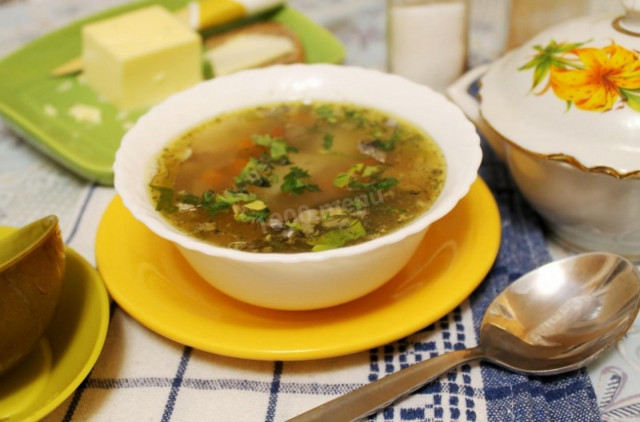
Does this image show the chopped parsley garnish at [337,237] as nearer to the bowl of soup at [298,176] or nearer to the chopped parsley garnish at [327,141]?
the bowl of soup at [298,176]

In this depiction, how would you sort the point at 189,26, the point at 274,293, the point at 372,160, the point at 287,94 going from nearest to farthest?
the point at 274,293 < the point at 372,160 < the point at 287,94 < the point at 189,26

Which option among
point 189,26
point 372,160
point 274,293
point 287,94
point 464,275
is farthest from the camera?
point 189,26

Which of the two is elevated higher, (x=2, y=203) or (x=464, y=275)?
(x=464, y=275)

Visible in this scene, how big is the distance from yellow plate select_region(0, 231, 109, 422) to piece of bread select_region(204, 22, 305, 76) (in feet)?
3.88

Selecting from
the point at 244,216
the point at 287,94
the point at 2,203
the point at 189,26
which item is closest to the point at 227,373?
the point at 244,216

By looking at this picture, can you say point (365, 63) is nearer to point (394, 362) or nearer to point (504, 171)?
point (504, 171)

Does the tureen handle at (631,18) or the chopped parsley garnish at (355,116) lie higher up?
the tureen handle at (631,18)

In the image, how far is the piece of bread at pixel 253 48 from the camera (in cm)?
232

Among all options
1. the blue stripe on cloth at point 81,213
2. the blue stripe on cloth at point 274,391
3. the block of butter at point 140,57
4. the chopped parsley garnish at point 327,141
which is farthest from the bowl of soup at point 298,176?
the block of butter at point 140,57

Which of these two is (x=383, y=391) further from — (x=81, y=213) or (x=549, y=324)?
(x=81, y=213)

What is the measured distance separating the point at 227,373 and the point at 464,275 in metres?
0.51

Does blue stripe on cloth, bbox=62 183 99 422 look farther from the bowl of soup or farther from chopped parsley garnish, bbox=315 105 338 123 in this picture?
chopped parsley garnish, bbox=315 105 338 123

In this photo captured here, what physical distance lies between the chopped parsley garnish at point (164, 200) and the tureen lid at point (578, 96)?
0.72m

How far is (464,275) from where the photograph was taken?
1306mm
